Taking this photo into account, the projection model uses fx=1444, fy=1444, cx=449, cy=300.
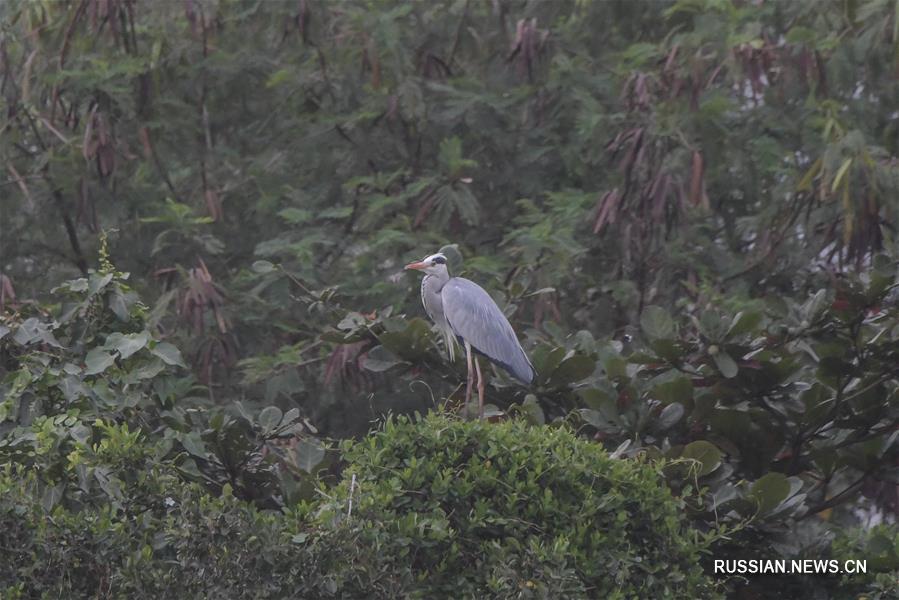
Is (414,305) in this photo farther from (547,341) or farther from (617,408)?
(617,408)

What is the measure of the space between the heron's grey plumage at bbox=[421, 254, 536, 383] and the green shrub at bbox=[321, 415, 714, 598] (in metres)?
1.59

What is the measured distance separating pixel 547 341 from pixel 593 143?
12.1 feet

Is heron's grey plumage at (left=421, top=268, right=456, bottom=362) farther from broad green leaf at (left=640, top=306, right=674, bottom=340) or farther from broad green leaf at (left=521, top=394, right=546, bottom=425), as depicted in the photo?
broad green leaf at (left=640, top=306, right=674, bottom=340)

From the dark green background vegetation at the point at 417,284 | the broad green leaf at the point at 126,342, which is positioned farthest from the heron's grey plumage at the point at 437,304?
the broad green leaf at the point at 126,342

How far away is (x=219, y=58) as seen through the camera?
11609mm

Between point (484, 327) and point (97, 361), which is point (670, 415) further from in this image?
point (97, 361)

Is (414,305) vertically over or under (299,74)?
under

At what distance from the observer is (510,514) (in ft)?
16.9

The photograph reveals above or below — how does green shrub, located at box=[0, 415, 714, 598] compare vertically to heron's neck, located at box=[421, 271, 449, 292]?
above

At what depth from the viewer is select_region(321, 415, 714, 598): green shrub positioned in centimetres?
497

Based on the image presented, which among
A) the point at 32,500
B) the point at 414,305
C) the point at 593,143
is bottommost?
the point at 414,305

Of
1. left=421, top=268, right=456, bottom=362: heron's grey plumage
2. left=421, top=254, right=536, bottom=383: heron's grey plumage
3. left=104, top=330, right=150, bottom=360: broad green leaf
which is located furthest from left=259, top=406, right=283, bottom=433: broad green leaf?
left=421, top=268, right=456, bottom=362: heron's grey plumage

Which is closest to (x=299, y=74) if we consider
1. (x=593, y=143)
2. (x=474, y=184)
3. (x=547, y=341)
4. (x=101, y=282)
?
(x=474, y=184)

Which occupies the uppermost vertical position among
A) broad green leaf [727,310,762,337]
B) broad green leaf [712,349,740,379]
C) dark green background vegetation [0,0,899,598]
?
broad green leaf [727,310,762,337]
